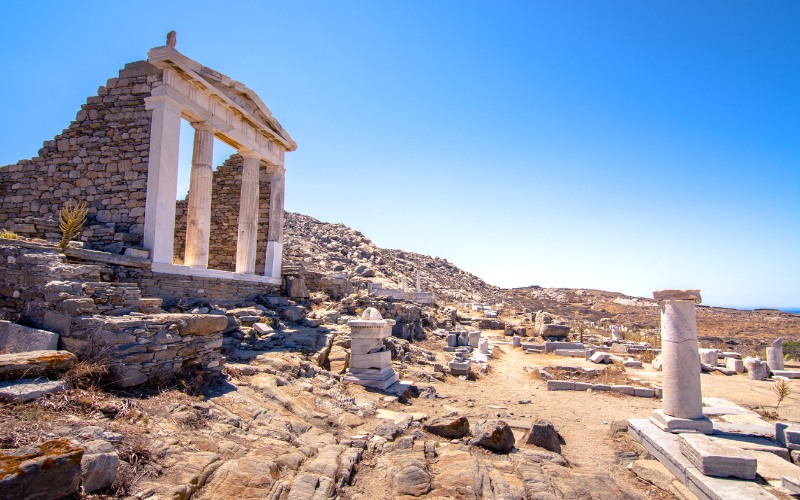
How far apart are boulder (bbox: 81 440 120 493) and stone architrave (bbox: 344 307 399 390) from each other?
6347 mm

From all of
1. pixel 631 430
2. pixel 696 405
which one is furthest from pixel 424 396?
pixel 696 405

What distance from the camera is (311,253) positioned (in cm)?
3134

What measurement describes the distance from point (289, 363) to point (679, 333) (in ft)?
23.7

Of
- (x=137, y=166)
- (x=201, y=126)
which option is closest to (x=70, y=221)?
(x=137, y=166)

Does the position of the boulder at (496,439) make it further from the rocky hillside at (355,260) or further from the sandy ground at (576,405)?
the rocky hillside at (355,260)

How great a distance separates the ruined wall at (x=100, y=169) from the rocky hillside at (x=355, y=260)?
1235 centimetres

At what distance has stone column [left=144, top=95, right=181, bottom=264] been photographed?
1136cm

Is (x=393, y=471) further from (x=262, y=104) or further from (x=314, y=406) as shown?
(x=262, y=104)

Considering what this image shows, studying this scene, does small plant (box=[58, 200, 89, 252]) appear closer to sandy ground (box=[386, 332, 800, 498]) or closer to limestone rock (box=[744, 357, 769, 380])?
sandy ground (box=[386, 332, 800, 498])

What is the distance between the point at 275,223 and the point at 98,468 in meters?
14.0

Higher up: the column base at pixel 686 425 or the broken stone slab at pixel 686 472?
the column base at pixel 686 425

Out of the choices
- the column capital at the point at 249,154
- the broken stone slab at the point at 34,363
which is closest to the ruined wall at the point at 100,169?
the column capital at the point at 249,154

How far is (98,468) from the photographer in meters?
3.40

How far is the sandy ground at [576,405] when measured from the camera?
7.14m
